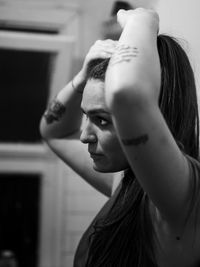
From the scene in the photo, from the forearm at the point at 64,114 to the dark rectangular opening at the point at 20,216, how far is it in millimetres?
1010

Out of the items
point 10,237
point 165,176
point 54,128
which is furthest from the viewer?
point 10,237

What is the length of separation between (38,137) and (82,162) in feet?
3.69

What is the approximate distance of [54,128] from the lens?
1218mm

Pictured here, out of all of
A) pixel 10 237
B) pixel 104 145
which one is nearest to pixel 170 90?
pixel 104 145

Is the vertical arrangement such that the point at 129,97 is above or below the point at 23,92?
above

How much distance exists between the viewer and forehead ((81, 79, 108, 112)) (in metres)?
0.75

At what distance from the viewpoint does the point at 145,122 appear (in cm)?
56

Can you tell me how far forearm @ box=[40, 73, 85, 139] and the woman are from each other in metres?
0.14

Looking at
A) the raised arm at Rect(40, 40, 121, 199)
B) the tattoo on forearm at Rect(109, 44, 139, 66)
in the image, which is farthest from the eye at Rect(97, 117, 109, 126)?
the raised arm at Rect(40, 40, 121, 199)

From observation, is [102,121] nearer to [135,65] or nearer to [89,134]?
[89,134]

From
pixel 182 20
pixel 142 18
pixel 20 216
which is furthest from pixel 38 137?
pixel 142 18

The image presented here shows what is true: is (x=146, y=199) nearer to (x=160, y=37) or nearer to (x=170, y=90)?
(x=170, y=90)

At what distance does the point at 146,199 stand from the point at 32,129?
5.03 feet

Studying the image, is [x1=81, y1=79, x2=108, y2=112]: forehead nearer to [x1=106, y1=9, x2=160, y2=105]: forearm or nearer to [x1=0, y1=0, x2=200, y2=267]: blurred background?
[x1=106, y1=9, x2=160, y2=105]: forearm
